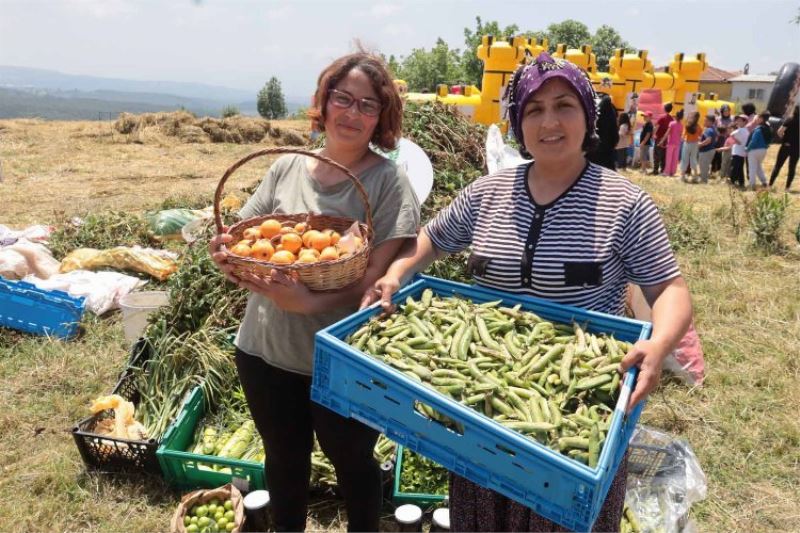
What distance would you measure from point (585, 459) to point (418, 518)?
1469 millimetres

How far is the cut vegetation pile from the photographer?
1940 cm

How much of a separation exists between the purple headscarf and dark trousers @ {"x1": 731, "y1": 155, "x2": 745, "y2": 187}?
13457 millimetres

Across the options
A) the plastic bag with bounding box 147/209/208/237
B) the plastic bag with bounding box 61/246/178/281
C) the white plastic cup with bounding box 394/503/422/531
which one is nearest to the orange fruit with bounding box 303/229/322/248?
the white plastic cup with bounding box 394/503/422/531

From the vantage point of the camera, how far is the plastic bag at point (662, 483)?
9.16ft

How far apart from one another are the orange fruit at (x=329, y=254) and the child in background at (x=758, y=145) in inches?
519

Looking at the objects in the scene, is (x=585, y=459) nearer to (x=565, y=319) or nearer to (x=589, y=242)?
(x=565, y=319)

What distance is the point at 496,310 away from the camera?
1912 millimetres

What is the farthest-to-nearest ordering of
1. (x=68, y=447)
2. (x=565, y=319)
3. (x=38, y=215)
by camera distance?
1. (x=38, y=215)
2. (x=68, y=447)
3. (x=565, y=319)

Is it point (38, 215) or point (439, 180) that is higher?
point (439, 180)

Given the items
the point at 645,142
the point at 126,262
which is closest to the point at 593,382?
the point at 126,262

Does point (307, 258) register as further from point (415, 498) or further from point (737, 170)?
point (737, 170)

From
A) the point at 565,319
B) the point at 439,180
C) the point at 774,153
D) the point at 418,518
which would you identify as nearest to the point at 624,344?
the point at 565,319

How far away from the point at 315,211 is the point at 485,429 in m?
1.16

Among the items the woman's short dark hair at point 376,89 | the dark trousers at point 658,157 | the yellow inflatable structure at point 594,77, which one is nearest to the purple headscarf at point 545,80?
the woman's short dark hair at point 376,89
